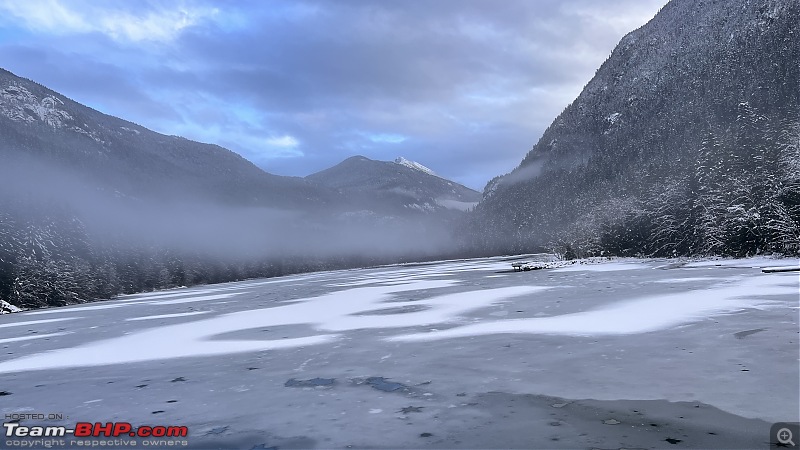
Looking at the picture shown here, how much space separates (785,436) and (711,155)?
8240cm

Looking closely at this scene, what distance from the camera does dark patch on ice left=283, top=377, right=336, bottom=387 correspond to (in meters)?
14.9

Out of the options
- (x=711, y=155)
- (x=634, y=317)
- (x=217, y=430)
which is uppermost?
(x=711, y=155)

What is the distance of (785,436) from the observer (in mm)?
8734

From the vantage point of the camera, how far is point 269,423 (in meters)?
11.5

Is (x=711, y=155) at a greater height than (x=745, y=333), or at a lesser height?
greater

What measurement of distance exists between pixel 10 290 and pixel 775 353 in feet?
332

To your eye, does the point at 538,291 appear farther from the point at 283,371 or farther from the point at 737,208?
the point at 737,208

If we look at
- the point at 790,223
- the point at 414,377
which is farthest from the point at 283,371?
the point at 790,223

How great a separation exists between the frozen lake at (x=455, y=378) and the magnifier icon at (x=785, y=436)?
0.83ft

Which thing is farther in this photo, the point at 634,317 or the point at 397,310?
the point at 397,310

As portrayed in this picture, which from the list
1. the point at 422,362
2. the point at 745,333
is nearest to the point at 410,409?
the point at 422,362

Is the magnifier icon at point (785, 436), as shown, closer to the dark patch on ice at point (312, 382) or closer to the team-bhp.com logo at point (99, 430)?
the dark patch on ice at point (312, 382)

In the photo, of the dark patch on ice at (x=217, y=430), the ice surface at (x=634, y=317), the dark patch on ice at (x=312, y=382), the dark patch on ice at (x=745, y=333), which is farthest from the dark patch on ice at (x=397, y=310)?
the dark patch on ice at (x=217, y=430)

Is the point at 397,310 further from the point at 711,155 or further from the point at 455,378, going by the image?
the point at 711,155
